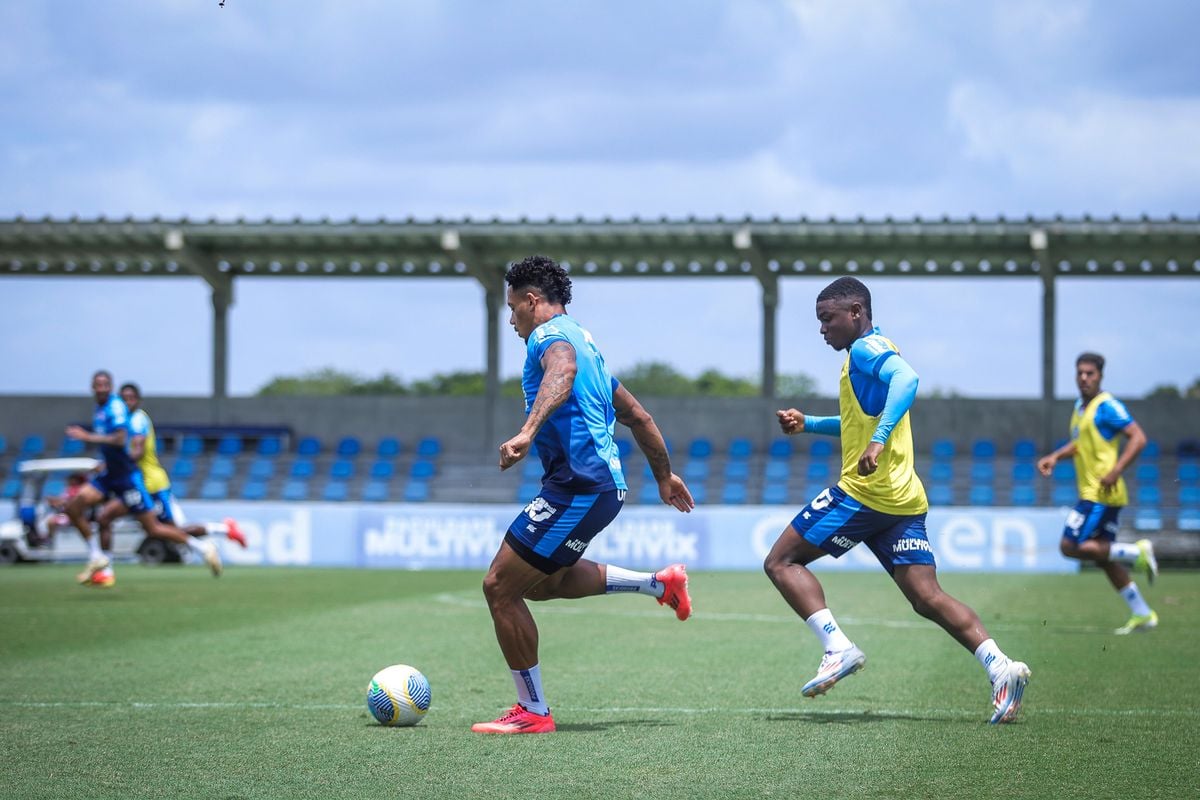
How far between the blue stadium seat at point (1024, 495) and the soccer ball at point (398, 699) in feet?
91.0

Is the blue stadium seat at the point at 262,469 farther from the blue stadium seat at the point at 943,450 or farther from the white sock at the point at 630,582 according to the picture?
the white sock at the point at 630,582

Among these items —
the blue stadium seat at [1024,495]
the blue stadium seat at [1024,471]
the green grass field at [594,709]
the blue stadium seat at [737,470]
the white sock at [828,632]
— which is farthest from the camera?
the blue stadium seat at [737,470]

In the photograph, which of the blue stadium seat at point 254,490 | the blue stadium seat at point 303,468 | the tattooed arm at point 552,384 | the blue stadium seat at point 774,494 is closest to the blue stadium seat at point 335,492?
the blue stadium seat at point 303,468

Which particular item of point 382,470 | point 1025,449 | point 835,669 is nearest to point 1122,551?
point 835,669

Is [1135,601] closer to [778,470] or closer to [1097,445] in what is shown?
[1097,445]

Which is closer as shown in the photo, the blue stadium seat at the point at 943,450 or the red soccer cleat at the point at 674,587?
the red soccer cleat at the point at 674,587

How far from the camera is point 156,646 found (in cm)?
1105

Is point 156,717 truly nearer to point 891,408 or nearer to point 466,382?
point 891,408

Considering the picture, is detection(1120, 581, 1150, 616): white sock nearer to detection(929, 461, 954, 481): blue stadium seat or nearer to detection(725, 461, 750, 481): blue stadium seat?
detection(929, 461, 954, 481): blue stadium seat

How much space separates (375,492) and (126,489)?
18.2m

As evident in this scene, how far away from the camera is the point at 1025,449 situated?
1399 inches

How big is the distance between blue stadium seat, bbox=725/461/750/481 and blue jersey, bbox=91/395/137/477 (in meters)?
19.8

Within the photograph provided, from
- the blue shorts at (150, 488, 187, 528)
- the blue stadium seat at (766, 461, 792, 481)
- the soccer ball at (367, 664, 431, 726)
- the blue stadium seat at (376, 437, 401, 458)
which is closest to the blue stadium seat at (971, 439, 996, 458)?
the blue stadium seat at (766, 461, 792, 481)

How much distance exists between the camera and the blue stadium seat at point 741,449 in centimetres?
3656
